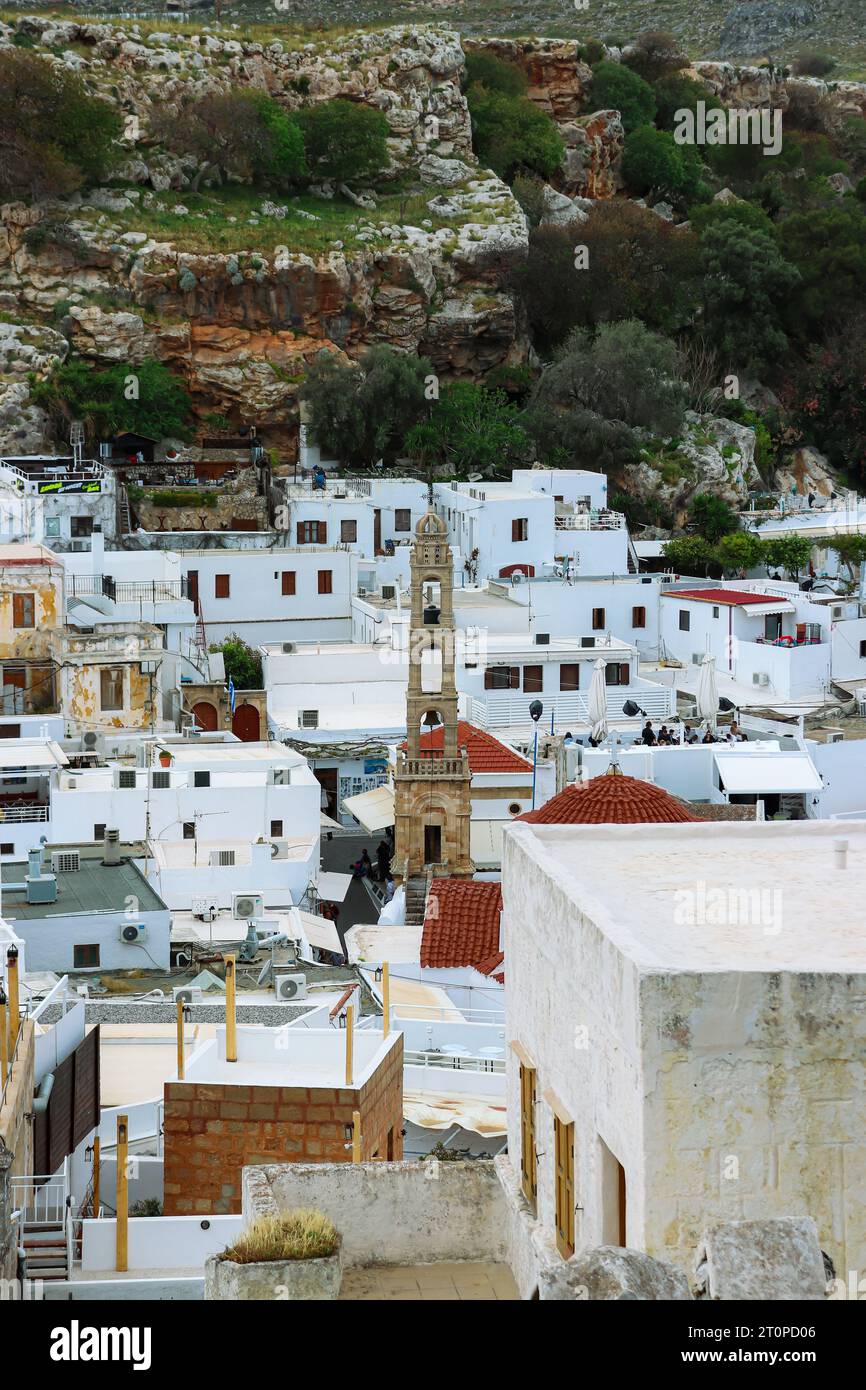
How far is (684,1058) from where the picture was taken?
6.80 meters

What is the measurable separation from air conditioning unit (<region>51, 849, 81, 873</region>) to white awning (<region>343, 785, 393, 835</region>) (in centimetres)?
848

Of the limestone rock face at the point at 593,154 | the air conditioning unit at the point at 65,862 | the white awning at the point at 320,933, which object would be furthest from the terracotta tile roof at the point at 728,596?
the limestone rock face at the point at 593,154

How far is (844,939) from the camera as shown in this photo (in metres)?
7.70

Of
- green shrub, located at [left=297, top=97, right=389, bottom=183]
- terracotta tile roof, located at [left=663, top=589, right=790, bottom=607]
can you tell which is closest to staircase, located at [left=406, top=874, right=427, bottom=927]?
terracotta tile roof, located at [left=663, top=589, right=790, bottom=607]

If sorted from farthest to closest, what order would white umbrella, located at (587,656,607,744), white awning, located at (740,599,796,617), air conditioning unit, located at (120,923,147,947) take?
white awning, located at (740,599,796,617), white umbrella, located at (587,656,607,744), air conditioning unit, located at (120,923,147,947)

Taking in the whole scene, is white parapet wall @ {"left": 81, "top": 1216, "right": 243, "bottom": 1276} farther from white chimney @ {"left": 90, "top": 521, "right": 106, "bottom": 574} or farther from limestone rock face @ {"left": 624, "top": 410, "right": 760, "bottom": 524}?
limestone rock face @ {"left": 624, "top": 410, "right": 760, "bottom": 524}

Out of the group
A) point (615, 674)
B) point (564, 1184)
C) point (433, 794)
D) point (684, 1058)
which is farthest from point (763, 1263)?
point (615, 674)

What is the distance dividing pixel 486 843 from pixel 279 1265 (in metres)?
27.6

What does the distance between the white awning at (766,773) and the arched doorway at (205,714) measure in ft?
33.9

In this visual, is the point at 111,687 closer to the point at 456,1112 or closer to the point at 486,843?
the point at 486,843

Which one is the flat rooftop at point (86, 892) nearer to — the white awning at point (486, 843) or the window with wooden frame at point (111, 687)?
the white awning at point (486, 843)

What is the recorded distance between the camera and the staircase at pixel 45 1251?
1153 cm

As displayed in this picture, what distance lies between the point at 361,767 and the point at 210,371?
21.4 meters

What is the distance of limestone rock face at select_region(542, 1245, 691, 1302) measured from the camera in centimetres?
602
